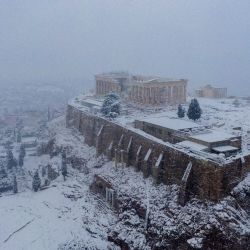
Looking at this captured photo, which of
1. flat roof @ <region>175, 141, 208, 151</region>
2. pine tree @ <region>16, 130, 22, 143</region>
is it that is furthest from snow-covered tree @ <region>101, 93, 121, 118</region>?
pine tree @ <region>16, 130, 22, 143</region>

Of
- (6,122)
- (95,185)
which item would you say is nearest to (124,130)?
(95,185)

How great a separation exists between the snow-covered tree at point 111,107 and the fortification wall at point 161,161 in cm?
148

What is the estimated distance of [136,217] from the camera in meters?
40.1

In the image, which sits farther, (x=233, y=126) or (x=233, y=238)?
(x=233, y=126)

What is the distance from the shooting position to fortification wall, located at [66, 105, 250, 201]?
1348 inches

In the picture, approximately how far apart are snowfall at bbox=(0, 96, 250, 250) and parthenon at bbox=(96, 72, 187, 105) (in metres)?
7.75

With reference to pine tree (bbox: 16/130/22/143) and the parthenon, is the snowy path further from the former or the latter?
pine tree (bbox: 16/130/22/143)

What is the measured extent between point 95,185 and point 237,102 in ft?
119

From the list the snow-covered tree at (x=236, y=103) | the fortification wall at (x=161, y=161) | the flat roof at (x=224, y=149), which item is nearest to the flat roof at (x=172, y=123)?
the fortification wall at (x=161, y=161)

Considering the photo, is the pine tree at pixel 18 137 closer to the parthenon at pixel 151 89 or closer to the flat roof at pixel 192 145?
the parthenon at pixel 151 89

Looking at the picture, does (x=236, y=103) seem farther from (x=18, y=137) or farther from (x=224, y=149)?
(x=18, y=137)

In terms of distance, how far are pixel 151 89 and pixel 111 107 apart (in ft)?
35.5

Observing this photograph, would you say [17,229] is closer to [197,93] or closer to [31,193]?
[31,193]

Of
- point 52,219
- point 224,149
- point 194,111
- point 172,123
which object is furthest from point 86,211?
point 194,111
